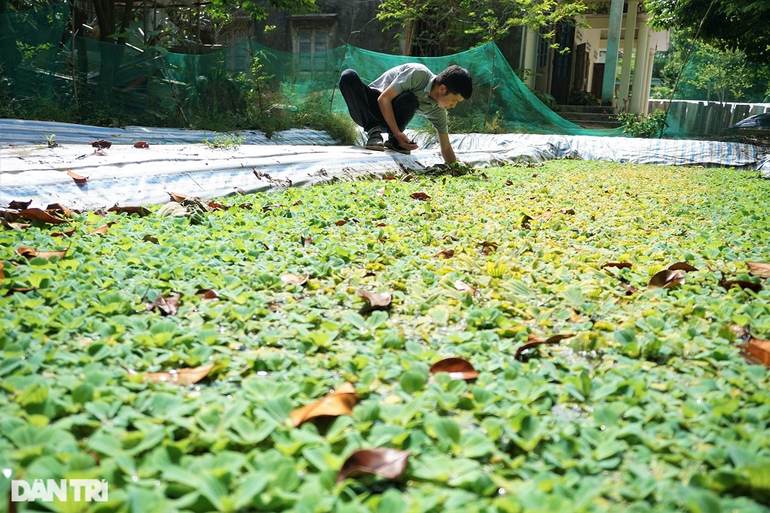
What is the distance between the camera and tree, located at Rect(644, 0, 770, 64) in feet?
23.7

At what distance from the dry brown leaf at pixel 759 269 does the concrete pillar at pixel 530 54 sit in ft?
32.2

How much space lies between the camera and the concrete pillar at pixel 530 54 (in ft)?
37.2

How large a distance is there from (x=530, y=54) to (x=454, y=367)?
11792 mm

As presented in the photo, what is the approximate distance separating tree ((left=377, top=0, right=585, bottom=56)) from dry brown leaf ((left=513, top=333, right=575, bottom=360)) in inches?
375

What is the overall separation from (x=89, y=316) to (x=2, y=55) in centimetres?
611

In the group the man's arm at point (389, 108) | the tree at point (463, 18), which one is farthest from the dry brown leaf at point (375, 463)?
the tree at point (463, 18)

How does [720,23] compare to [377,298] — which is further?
[720,23]

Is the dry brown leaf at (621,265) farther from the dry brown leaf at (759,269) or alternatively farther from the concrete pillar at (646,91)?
the concrete pillar at (646,91)

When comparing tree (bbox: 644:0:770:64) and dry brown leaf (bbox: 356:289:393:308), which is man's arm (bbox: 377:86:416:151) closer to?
dry brown leaf (bbox: 356:289:393:308)

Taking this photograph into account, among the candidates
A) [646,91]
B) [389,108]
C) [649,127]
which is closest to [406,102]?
[389,108]

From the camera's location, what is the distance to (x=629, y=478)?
84 centimetres

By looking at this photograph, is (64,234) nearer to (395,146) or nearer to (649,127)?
(395,146)

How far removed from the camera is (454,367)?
3.81ft

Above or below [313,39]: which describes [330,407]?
below
